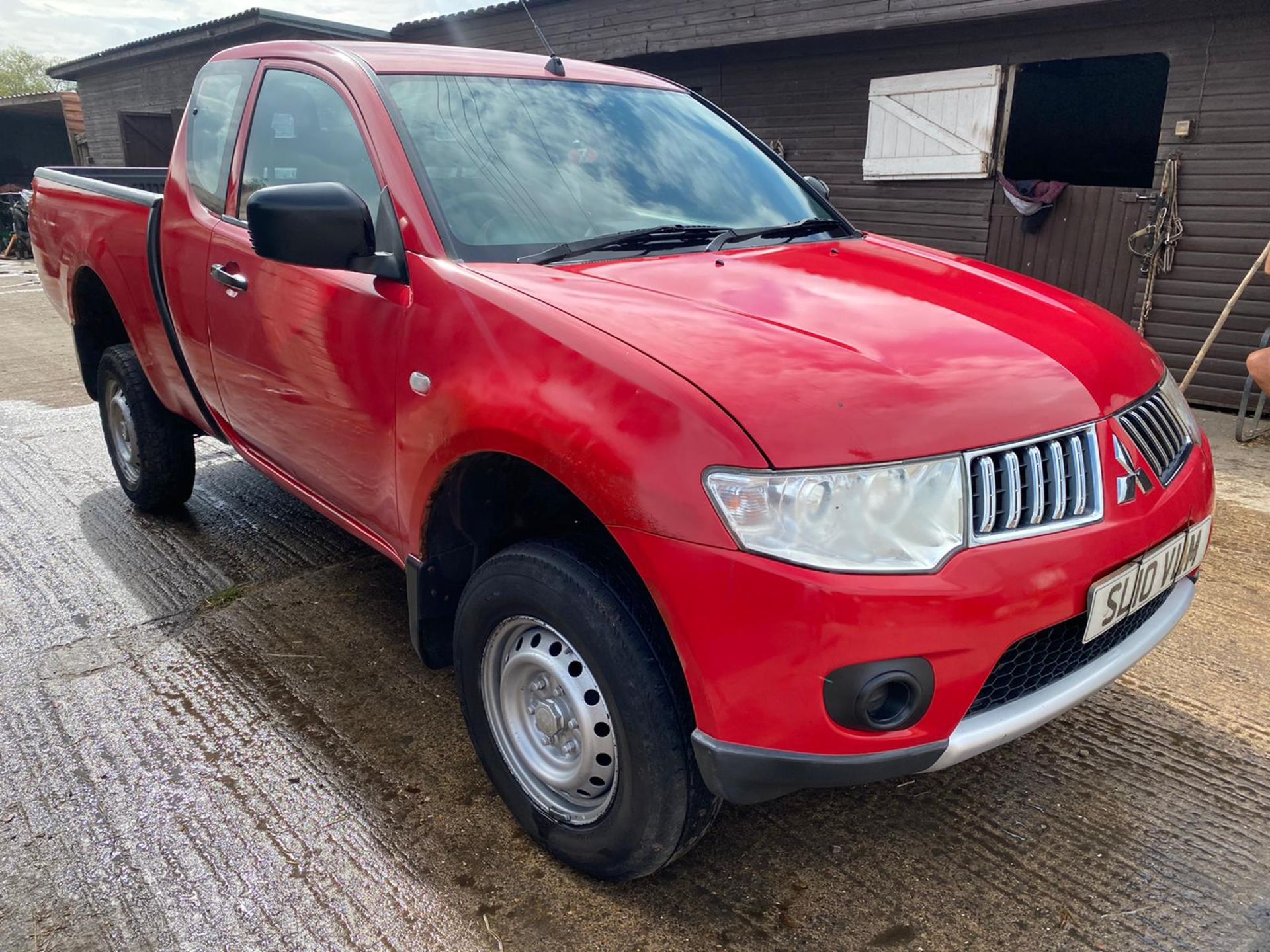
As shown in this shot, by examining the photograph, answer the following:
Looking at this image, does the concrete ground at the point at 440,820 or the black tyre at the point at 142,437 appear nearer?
the concrete ground at the point at 440,820

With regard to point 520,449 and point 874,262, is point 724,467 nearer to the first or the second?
point 520,449

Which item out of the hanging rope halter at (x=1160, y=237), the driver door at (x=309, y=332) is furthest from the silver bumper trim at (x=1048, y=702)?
the hanging rope halter at (x=1160, y=237)

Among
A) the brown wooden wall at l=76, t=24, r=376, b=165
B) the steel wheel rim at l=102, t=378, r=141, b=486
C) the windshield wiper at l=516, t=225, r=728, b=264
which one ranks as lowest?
the steel wheel rim at l=102, t=378, r=141, b=486

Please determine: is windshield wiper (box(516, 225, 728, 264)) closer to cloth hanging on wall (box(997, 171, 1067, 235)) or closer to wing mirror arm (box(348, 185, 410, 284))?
wing mirror arm (box(348, 185, 410, 284))

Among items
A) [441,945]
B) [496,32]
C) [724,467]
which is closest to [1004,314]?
[724,467]

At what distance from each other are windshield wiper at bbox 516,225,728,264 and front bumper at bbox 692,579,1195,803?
1.24m

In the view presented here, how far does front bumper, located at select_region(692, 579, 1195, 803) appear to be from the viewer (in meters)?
1.71

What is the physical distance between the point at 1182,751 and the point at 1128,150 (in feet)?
32.8

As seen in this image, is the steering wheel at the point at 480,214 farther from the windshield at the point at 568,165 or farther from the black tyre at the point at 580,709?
the black tyre at the point at 580,709

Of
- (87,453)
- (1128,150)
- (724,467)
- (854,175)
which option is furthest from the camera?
(1128,150)

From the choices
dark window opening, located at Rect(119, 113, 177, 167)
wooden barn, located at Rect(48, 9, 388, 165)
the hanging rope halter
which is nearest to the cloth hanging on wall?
the hanging rope halter

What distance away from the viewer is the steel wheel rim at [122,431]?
422 centimetres

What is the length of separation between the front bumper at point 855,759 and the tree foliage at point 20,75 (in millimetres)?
98259

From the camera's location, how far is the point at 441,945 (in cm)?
201
